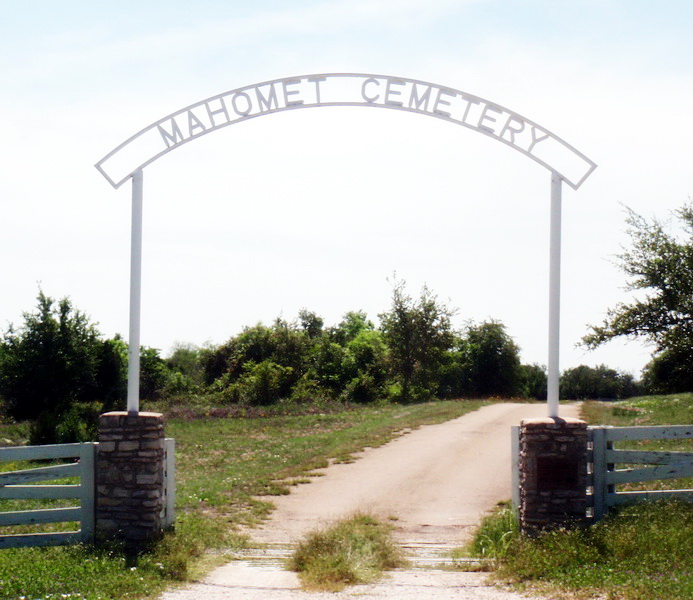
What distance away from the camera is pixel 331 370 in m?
45.8

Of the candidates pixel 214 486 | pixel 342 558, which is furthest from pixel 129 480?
pixel 214 486

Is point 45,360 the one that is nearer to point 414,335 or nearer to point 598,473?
point 414,335

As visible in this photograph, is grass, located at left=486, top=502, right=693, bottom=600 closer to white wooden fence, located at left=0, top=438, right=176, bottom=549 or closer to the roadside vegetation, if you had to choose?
the roadside vegetation

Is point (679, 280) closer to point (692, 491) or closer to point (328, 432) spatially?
point (328, 432)

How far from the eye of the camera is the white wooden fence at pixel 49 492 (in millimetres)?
9008

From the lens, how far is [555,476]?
927 centimetres

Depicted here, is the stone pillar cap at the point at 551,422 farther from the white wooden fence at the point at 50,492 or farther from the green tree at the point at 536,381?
the green tree at the point at 536,381

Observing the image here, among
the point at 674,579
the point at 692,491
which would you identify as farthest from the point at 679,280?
the point at 674,579

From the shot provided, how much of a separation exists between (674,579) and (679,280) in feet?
72.9

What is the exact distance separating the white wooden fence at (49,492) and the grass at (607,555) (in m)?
4.01

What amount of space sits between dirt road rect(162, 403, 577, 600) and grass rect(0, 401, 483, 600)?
37 centimetres

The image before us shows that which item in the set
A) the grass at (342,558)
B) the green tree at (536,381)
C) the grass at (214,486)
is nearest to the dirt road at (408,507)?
the grass at (342,558)

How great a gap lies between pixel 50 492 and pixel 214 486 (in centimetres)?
→ 555

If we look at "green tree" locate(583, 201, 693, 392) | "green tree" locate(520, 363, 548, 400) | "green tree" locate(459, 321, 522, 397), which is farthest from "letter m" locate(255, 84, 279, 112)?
"green tree" locate(520, 363, 548, 400)
